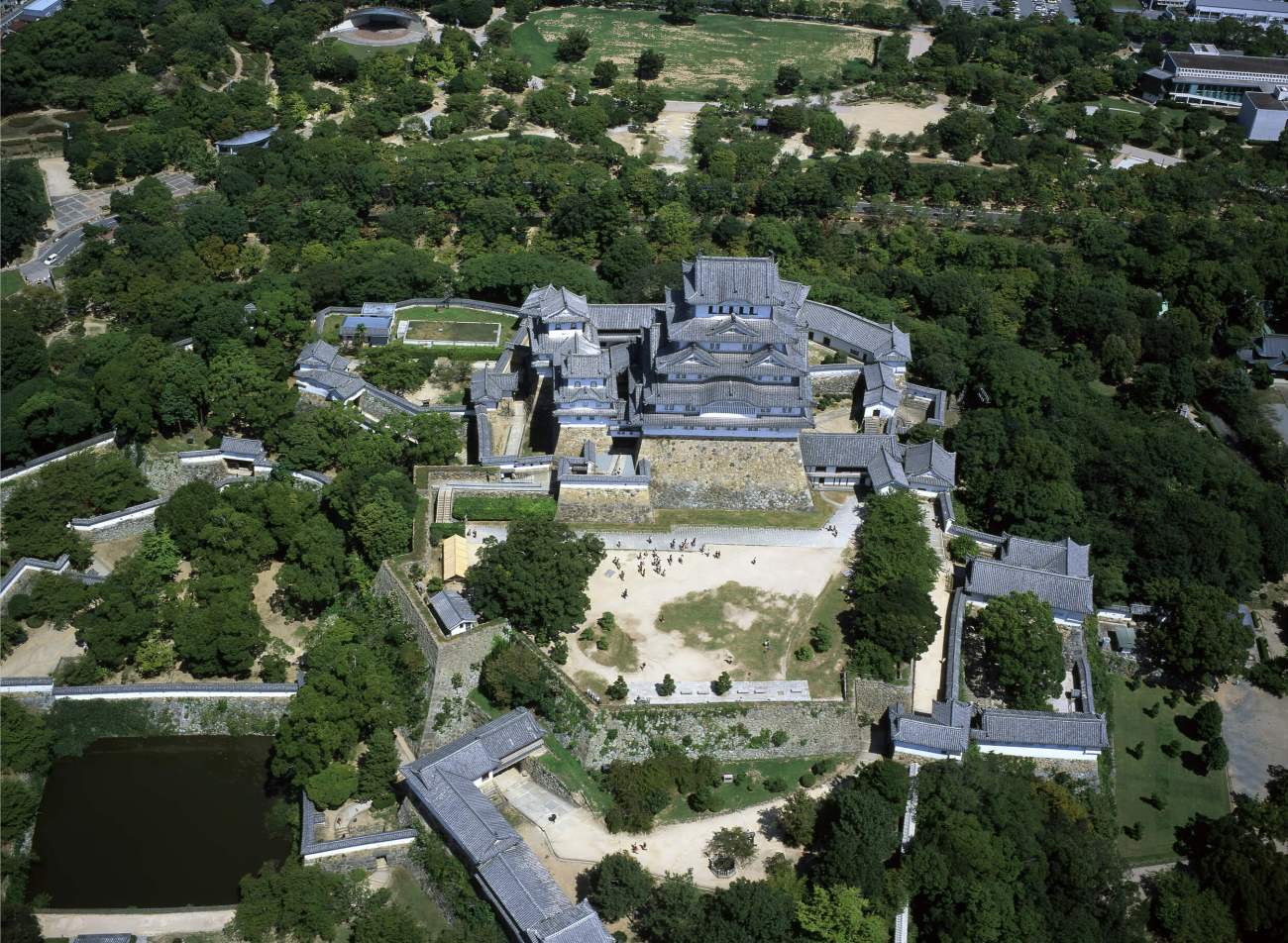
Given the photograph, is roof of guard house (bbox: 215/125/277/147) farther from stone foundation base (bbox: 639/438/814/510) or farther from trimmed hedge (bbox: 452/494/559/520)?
stone foundation base (bbox: 639/438/814/510)

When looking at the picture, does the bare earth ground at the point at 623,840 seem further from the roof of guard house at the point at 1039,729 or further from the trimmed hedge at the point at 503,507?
the trimmed hedge at the point at 503,507

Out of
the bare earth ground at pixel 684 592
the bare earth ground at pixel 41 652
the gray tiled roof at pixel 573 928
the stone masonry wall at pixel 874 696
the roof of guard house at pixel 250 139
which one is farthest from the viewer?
the roof of guard house at pixel 250 139

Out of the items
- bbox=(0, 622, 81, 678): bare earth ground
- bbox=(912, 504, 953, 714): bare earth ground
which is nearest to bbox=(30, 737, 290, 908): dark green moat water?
bbox=(0, 622, 81, 678): bare earth ground

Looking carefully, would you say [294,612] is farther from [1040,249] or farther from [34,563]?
[1040,249]

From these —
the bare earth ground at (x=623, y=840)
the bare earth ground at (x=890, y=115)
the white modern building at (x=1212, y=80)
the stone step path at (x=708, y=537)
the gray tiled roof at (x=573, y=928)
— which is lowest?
the bare earth ground at (x=623, y=840)

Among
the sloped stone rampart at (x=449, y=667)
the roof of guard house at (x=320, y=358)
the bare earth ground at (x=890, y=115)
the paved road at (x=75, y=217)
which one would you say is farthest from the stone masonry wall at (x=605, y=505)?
the bare earth ground at (x=890, y=115)

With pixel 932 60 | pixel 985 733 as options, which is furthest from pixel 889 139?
pixel 985 733
